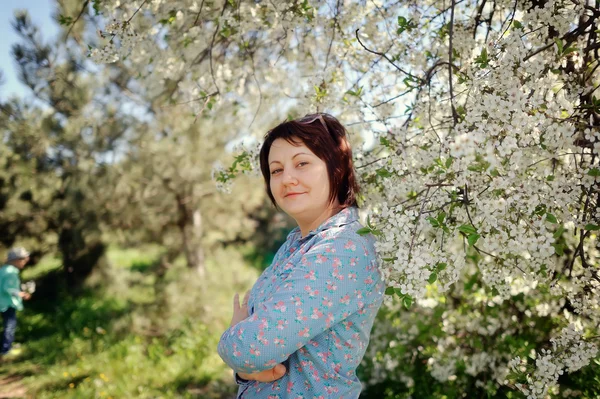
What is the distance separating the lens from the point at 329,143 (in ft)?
4.99

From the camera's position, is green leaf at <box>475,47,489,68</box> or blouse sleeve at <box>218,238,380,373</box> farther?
green leaf at <box>475,47,489,68</box>

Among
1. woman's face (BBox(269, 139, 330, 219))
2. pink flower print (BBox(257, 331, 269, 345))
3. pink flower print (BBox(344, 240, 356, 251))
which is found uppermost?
woman's face (BBox(269, 139, 330, 219))

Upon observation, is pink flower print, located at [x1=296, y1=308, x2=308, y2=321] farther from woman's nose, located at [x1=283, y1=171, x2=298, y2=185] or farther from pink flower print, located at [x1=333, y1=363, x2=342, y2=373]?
woman's nose, located at [x1=283, y1=171, x2=298, y2=185]

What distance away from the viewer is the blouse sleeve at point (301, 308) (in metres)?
1.17

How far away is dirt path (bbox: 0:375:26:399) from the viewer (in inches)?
155

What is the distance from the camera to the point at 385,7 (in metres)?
2.54

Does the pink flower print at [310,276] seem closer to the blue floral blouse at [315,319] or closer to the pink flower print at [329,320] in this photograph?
the blue floral blouse at [315,319]

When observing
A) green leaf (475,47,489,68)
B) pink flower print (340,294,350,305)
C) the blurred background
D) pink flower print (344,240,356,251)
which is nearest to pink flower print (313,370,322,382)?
pink flower print (340,294,350,305)

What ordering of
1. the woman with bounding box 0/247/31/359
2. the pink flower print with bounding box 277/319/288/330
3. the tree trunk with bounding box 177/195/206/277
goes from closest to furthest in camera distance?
1. the pink flower print with bounding box 277/319/288/330
2. the woman with bounding box 0/247/31/359
3. the tree trunk with bounding box 177/195/206/277

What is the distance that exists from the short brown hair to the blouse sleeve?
0.31 m

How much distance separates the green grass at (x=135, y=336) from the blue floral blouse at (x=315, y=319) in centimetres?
278

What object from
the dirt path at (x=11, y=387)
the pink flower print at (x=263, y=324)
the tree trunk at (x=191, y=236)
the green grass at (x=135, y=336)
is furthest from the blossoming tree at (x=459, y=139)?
the dirt path at (x=11, y=387)

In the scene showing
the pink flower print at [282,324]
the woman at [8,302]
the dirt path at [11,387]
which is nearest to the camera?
the pink flower print at [282,324]

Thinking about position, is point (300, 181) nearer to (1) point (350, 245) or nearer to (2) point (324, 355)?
(1) point (350, 245)
